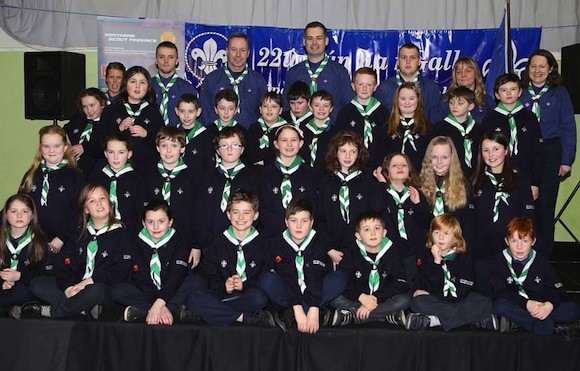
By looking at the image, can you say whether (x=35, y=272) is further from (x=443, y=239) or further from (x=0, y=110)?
(x=0, y=110)

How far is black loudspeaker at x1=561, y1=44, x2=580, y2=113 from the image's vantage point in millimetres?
6762

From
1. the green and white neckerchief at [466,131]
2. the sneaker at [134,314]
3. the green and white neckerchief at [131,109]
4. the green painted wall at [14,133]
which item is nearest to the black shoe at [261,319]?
the sneaker at [134,314]

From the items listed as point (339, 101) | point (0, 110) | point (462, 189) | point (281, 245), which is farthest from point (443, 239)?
point (0, 110)

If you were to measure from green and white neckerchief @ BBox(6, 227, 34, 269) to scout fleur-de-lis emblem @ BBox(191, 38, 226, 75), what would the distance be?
2.88m

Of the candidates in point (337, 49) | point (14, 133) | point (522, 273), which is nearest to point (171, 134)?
point (337, 49)

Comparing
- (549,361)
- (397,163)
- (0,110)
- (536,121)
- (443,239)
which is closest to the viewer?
(549,361)

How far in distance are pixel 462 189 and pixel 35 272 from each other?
301 centimetres

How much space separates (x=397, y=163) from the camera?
543 centimetres

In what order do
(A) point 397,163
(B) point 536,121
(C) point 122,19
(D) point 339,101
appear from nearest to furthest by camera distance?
(A) point 397,163 → (B) point 536,121 → (D) point 339,101 → (C) point 122,19

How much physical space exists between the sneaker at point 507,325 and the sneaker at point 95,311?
249cm

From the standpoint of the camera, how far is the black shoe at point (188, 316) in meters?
4.70

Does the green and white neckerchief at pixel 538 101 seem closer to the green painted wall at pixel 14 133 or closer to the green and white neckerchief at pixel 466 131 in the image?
the green and white neckerchief at pixel 466 131

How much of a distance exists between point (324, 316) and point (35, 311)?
1820 millimetres

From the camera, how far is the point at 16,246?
511 cm
